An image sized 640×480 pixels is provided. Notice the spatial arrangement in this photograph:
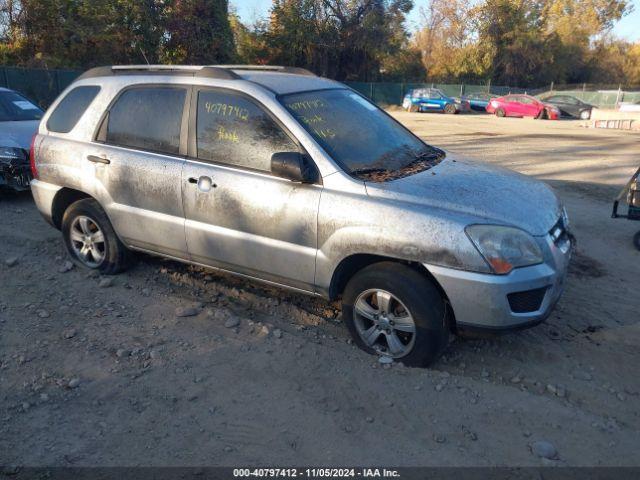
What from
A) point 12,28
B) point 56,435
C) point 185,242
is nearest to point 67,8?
point 12,28

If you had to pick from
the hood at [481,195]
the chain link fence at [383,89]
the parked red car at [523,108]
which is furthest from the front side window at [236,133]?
the parked red car at [523,108]

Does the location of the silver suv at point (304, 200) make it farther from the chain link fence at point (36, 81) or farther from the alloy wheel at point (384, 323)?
the chain link fence at point (36, 81)

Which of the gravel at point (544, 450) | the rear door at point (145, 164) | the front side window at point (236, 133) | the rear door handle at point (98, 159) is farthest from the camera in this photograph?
the rear door handle at point (98, 159)

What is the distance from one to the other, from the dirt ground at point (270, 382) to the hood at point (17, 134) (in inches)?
116

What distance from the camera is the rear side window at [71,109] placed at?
486 centimetres

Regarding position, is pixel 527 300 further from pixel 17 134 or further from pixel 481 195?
pixel 17 134

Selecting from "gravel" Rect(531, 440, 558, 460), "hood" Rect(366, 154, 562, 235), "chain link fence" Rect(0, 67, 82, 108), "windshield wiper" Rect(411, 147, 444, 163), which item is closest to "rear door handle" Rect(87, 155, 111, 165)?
"hood" Rect(366, 154, 562, 235)

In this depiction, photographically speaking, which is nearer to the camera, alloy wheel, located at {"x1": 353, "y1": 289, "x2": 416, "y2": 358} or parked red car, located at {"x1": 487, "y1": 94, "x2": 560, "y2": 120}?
alloy wheel, located at {"x1": 353, "y1": 289, "x2": 416, "y2": 358}

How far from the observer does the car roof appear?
4141 millimetres

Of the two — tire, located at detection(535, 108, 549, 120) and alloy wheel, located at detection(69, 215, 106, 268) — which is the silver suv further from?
tire, located at detection(535, 108, 549, 120)

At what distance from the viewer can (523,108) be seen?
28.9 meters

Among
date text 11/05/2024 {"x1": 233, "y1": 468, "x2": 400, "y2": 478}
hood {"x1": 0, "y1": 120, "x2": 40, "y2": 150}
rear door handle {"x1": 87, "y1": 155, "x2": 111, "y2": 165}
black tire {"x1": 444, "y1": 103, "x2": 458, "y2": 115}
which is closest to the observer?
date text 11/05/2024 {"x1": 233, "y1": 468, "x2": 400, "y2": 478}

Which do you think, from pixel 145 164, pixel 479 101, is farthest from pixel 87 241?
pixel 479 101

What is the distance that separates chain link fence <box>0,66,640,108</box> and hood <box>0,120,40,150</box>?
1193cm
